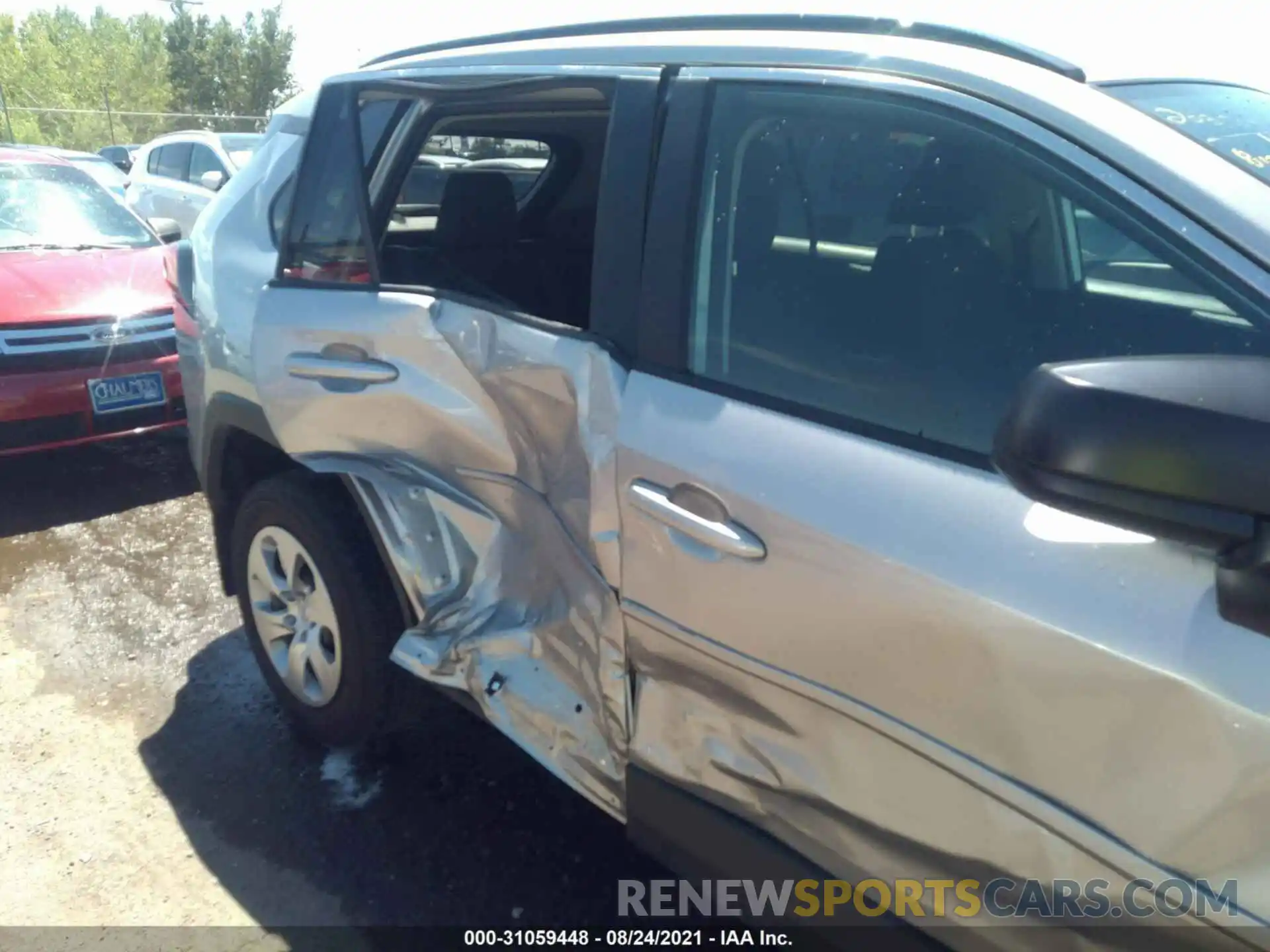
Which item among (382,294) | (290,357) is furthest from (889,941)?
(290,357)

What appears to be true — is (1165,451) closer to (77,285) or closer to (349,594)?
(349,594)

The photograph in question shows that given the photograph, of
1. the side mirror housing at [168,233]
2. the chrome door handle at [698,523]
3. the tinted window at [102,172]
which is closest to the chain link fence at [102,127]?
the tinted window at [102,172]

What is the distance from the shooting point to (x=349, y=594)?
8.31 ft

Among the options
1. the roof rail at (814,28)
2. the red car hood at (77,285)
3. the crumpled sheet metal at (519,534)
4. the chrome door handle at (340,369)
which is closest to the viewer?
the roof rail at (814,28)

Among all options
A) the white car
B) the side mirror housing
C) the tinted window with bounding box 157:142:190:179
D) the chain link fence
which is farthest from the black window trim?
the chain link fence

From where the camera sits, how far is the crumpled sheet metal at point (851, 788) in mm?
1311

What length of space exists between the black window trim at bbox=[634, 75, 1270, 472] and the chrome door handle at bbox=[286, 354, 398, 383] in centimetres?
77

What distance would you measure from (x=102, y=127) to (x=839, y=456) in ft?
101

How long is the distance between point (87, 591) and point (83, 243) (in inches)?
104

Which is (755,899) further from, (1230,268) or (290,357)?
(290,357)

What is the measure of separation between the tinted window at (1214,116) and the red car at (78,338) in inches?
168

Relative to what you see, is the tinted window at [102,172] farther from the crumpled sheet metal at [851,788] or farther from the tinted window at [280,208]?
the crumpled sheet metal at [851,788]

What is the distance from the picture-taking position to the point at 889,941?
5.01 ft

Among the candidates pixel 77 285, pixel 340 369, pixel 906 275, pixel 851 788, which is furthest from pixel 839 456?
pixel 77 285
